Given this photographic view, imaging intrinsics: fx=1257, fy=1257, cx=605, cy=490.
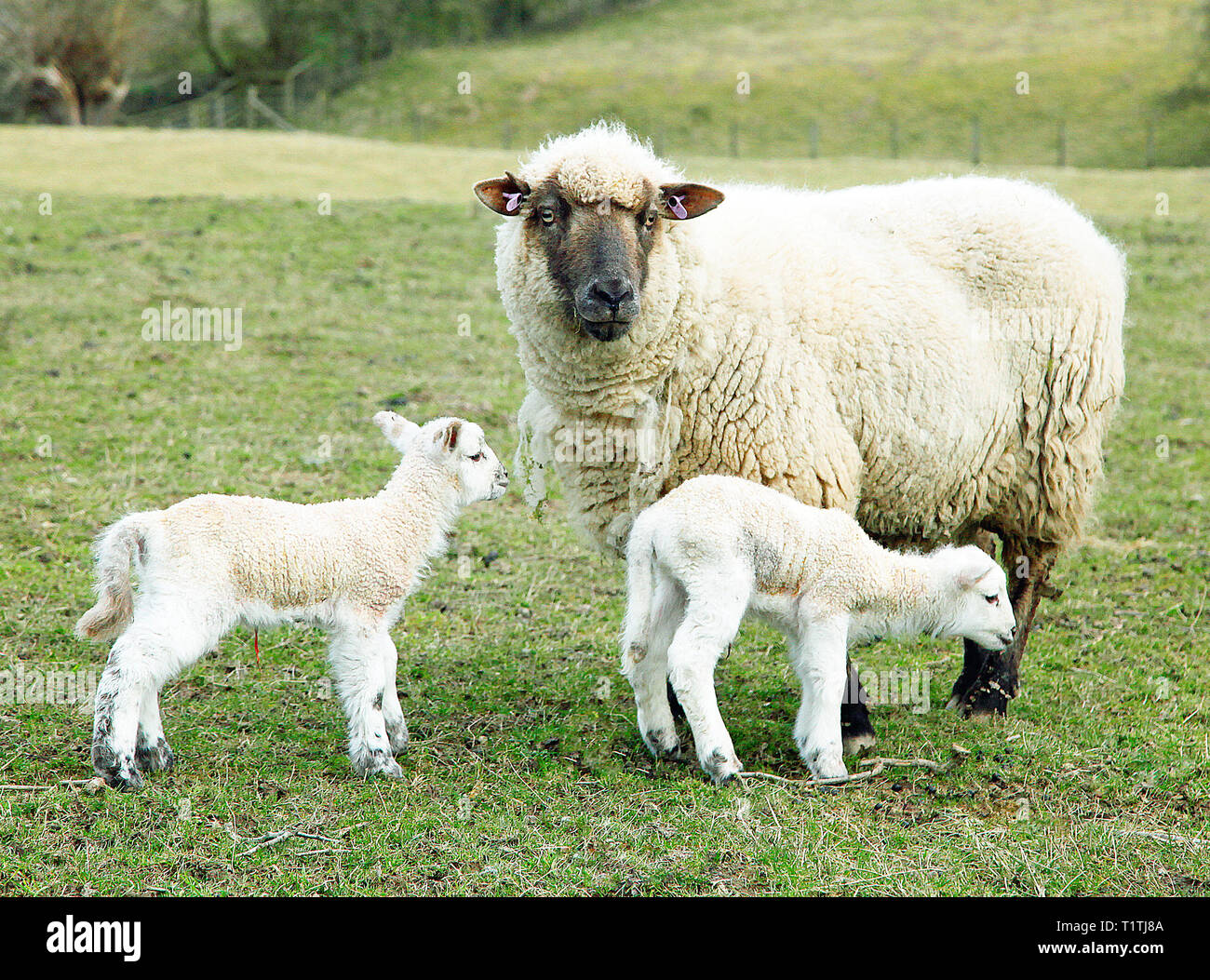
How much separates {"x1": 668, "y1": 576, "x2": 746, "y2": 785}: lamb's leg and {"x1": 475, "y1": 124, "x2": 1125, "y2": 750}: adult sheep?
917mm

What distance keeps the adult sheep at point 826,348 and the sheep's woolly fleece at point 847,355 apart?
0.04 feet

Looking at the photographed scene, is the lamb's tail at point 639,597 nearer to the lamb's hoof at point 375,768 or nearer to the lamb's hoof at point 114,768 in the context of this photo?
the lamb's hoof at point 375,768

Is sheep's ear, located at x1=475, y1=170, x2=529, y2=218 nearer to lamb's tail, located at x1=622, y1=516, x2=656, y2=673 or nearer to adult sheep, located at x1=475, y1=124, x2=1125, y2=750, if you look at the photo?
adult sheep, located at x1=475, y1=124, x2=1125, y2=750

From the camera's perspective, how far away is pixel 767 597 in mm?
5371

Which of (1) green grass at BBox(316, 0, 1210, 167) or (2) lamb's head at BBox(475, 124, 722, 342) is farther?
(1) green grass at BBox(316, 0, 1210, 167)

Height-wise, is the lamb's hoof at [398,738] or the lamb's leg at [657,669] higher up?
the lamb's leg at [657,669]

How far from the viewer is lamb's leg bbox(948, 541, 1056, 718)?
652 cm

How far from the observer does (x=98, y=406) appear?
11.0 meters

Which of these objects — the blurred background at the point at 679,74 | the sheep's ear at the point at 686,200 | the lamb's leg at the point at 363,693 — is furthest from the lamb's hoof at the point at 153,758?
the blurred background at the point at 679,74

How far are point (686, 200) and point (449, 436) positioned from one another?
64.3 inches

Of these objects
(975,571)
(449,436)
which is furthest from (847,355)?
(449,436)

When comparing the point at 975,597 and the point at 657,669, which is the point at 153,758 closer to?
the point at 657,669

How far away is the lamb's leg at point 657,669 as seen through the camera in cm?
545

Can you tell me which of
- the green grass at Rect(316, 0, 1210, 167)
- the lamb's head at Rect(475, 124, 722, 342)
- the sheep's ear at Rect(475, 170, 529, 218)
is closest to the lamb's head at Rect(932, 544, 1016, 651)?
the lamb's head at Rect(475, 124, 722, 342)
